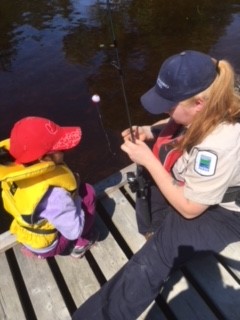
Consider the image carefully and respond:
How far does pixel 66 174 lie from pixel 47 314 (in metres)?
1.23

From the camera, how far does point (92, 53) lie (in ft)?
28.7

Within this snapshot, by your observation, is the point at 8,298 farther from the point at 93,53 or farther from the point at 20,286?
the point at 93,53

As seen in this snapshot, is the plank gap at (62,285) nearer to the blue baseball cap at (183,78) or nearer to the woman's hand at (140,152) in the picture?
the woman's hand at (140,152)

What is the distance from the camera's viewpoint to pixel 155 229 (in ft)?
10.9

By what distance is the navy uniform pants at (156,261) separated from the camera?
8.99ft

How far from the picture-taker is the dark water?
6535mm

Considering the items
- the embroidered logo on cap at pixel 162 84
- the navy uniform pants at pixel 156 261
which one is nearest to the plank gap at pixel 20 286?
the navy uniform pants at pixel 156 261

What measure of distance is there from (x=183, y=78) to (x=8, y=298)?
242cm

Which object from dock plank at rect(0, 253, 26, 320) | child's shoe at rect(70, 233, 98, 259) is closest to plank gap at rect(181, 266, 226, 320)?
child's shoe at rect(70, 233, 98, 259)

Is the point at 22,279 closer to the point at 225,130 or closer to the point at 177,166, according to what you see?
the point at 177,166

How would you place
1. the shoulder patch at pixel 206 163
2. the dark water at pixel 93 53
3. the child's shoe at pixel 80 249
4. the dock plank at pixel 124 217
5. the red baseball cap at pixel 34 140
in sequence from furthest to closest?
the dark water at pixel 93 53 < the dock plank at pixel 124 217 < the child's shoe at pixel 80 249 < the red baseball cap at pixel 34 140 < the shoulder patch at pixel 206 163

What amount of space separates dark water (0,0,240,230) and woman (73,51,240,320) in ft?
9.51

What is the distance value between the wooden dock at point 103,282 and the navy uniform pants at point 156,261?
0.22 metres

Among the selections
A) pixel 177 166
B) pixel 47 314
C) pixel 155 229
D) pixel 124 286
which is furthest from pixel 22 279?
pixel 177 166
